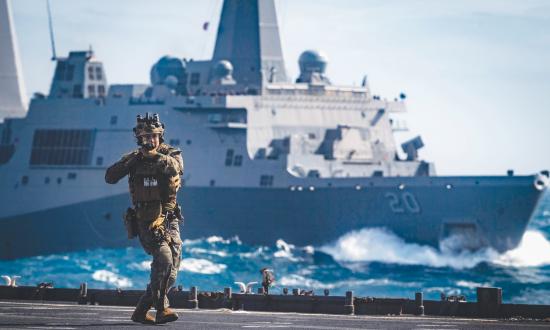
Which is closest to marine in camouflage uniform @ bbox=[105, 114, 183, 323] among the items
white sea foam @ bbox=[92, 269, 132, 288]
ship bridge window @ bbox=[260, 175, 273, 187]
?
white sea foam @ bbox=[92, 269, 132, 288]

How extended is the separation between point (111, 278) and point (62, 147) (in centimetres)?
919

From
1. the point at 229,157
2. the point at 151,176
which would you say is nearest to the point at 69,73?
the point at 229,157

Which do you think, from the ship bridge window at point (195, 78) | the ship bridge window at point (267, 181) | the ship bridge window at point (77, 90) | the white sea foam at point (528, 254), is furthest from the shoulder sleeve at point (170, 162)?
the ship bridge window at point (77, 90)

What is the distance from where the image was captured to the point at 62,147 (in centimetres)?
6047

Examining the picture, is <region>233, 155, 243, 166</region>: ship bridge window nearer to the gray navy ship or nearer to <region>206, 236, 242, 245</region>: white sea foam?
the gray navy ship

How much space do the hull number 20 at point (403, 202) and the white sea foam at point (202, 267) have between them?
7.49 meters

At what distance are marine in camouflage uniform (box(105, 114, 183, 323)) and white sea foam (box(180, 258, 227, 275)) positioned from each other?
4012 cm

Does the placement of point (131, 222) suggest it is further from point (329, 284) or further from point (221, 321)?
point (329, 284)

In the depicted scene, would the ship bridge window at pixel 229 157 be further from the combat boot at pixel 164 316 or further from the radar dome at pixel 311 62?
the combat boot at pixel 164 316

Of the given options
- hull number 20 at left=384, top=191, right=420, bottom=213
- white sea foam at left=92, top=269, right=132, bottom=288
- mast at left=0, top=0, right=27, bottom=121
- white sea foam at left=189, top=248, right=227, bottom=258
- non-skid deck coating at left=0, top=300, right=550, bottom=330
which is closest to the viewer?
non-skid deck coating at left=0, top=300, right=550, bottom=330

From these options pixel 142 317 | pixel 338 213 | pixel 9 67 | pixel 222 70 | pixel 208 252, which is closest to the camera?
pixel 142 317

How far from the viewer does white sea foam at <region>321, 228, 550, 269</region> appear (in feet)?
173

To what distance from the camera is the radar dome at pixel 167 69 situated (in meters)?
61.4

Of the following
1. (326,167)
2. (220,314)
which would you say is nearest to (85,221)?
(326,167)
